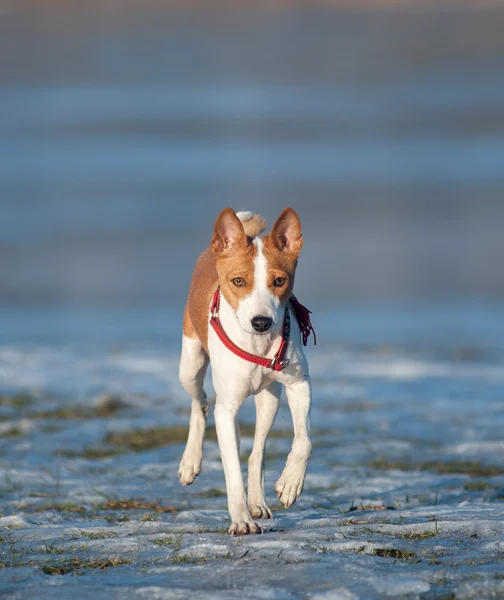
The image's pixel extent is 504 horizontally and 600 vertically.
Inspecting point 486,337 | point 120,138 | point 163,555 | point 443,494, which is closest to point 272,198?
point 486,337

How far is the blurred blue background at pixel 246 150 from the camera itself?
21016mm

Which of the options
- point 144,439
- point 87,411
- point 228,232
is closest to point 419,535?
point 228,232

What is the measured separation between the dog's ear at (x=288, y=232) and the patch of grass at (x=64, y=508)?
2.12 m

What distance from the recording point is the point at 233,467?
21.8 ft

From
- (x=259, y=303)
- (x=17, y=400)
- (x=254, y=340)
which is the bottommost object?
(x=254, y=340)

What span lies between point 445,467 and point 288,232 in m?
3.18

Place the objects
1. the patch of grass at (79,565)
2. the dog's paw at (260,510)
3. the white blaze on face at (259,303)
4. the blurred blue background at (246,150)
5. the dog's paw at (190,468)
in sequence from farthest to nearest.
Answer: the blurred blue background at (246,150), the dog's paw at (190,468), the dog's paw at (260,510), the white blaze on face at (259,303), the patch of grass at (79,565)

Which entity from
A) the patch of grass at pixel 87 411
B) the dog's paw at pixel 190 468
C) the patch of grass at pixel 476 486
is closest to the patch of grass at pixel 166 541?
the dog's paw at pixel 190 468

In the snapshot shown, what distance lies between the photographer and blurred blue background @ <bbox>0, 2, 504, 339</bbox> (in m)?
21.0

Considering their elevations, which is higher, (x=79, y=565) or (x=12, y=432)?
(x=12, y=432)

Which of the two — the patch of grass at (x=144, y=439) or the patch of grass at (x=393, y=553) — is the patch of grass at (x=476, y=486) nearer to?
the patch of grass at (x=144, y=439)

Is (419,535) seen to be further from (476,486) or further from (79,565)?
(476,486)

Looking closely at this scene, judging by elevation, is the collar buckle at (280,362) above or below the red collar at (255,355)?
below

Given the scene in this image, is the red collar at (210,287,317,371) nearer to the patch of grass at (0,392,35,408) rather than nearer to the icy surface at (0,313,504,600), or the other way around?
the icy surface at (0,313,504,600)
